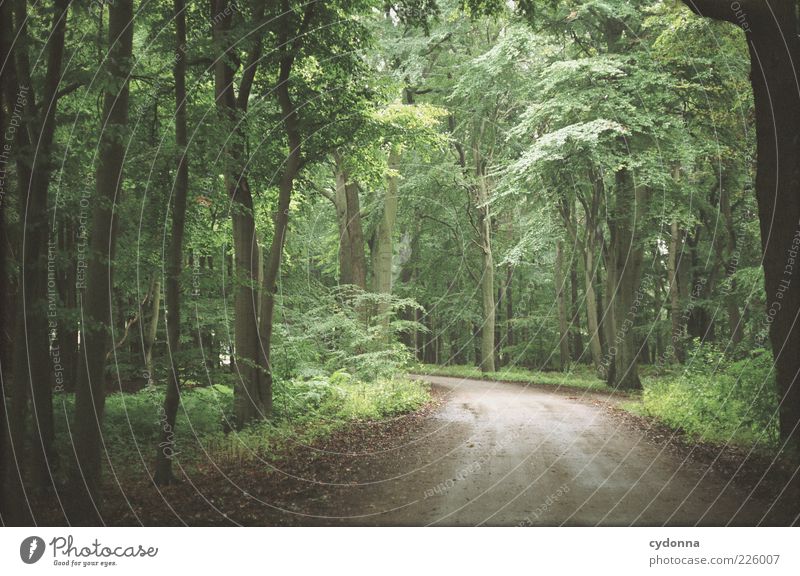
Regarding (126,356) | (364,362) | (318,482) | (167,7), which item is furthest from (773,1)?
(126,356)

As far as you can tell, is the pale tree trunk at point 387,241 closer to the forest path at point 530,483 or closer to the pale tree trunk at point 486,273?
the pale tree trunk at point 486,273

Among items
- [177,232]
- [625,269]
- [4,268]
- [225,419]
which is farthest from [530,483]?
[625,269]

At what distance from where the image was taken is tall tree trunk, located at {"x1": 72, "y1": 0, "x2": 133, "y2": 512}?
5.00 metres

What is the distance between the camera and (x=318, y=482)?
247 inches

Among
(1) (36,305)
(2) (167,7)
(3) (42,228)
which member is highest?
(2) (167,7)

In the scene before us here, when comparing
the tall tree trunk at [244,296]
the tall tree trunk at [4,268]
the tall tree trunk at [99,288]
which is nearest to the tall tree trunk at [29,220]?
the tall tree trunk at [4,268]

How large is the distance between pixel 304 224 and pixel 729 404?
15.7 metres

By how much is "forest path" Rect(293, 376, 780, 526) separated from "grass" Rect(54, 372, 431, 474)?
1.37 metres

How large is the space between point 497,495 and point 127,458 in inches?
184

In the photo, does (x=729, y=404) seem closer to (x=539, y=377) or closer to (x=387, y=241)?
(x=387, y=241)

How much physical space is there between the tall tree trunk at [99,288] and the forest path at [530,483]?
2.03 m

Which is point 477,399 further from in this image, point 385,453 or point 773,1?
point 773,1

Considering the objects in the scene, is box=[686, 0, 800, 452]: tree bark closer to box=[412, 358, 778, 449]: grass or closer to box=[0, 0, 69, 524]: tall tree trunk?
box=[412, 358, 778, 449]: grass

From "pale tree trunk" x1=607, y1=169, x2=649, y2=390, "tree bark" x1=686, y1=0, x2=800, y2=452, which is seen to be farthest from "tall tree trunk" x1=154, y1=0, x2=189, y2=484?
"pale tree trunk" x1=607, y1=169, x2=649, y2=390
